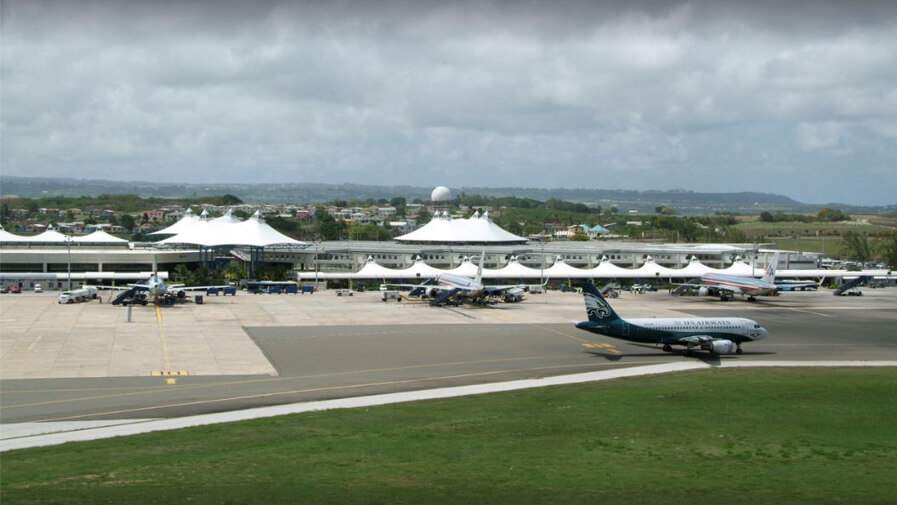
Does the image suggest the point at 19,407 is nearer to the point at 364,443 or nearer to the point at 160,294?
the point at 364,443

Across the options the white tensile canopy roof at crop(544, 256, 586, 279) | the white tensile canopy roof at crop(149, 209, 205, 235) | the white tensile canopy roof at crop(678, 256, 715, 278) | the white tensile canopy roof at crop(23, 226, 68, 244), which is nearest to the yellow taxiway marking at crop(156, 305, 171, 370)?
the white tensile canopy roof at crop(544, 256, 586, 279)

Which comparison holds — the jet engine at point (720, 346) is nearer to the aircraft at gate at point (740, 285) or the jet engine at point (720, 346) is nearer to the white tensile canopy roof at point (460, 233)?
the aircraft at gate at point (740, 285)

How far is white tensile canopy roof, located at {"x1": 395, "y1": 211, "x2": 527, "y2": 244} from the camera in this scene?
606ft

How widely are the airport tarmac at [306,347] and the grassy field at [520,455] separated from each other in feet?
24.3

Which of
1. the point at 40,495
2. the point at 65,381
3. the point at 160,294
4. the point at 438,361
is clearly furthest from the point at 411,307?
the point at 40,495

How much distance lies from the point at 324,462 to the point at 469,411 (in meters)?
11.8

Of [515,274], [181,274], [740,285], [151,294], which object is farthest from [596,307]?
[181,274]

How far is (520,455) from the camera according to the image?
35.9 metres

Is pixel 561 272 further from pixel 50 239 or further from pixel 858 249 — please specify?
pixel 50 239

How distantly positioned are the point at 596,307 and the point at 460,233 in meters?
125

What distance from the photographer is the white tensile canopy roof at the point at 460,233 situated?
7277 inches

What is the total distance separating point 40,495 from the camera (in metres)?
28.0

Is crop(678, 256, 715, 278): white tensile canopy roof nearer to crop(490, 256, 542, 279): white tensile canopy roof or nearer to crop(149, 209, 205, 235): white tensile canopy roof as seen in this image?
crop(490, 256, 542, 279): white tensile canopy roof

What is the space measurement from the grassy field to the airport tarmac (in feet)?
24.3
